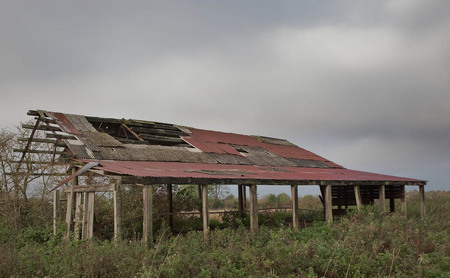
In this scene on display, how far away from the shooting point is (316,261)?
9.90 m

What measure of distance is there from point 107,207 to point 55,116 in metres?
4.74

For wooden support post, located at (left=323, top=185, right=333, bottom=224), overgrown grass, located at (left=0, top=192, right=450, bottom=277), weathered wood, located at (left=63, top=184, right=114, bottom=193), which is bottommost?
overgrown grass, located at (left=0, top=192, right=450, bottom=277)

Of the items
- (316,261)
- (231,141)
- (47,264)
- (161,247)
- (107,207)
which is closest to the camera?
(47,264)

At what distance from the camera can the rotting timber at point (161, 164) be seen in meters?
12.6

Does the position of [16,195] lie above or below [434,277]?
above

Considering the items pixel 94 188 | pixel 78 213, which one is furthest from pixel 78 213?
pixel 94 188

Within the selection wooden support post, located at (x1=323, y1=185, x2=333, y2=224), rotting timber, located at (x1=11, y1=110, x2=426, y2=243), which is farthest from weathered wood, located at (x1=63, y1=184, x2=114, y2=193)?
wooden support post, located at (x1=323, y1=185, x2=333, y2=224)

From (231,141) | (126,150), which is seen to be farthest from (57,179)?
(231,141)

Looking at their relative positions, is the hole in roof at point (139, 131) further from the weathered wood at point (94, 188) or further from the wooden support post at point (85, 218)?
the wooden support post at point (85, 218)

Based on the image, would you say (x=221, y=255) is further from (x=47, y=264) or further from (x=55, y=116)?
(x=55, y=116)

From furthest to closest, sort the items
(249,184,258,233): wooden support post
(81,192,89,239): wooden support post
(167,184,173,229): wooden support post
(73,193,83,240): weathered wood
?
(167,184,173,229): wooden support post → (249,184,258,233): wooden support post → (73,193,83,240): weathered wood → (81,192,89,239): wooden support post

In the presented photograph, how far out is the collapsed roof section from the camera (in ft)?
45.3

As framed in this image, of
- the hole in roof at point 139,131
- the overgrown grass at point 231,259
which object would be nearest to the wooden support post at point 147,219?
the overgrown grass at point 231,259

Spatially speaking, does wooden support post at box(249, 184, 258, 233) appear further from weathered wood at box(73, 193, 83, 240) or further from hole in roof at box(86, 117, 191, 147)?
hole in roof at box(86, 117, 191, 147)
